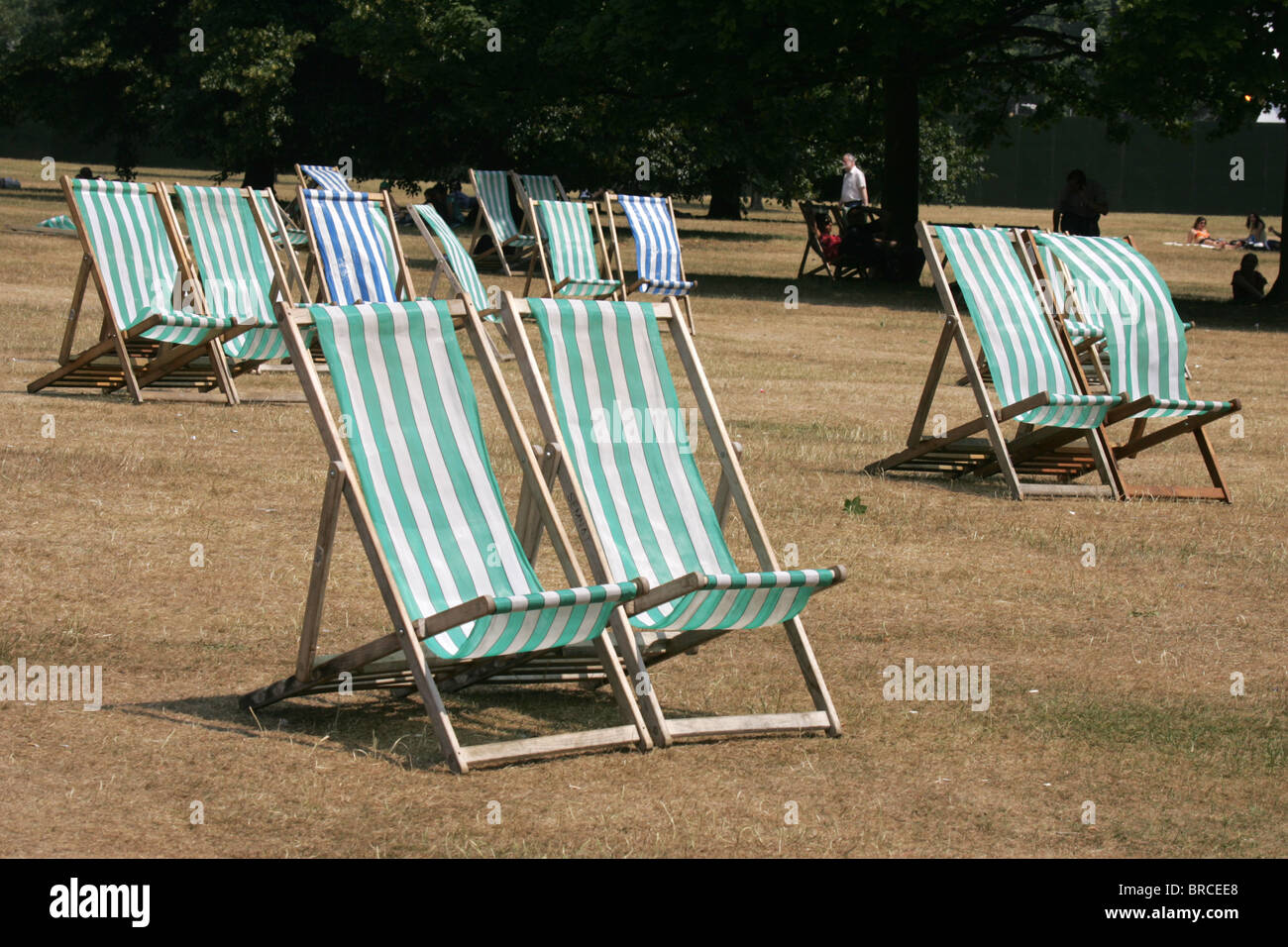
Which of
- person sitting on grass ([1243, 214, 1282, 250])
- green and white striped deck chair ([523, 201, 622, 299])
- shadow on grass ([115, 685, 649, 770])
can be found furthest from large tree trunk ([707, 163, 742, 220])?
shadow on grass ([115, 685, 649, 770])

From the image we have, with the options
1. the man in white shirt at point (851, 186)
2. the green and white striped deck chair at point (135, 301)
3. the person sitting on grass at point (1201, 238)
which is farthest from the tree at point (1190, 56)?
the person sitting on grass at point (1201, 238)

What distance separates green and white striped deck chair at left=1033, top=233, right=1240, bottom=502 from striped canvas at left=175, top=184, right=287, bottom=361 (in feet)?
14.5

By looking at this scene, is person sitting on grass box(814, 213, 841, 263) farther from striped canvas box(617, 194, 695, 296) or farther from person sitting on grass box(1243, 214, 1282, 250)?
person sitting on grass box(1243, 214, 1282, 250)

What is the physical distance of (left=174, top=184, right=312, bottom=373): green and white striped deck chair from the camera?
9594 mm

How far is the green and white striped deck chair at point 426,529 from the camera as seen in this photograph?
3.98 meters

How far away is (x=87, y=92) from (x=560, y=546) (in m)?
30.7

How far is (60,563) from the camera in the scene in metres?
5.68

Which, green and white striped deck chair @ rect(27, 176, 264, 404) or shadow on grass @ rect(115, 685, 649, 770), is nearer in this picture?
shadow on grass @ rect(115, 685, 649, 770)

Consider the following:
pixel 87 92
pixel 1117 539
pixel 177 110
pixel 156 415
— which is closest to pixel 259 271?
pixel 156 415

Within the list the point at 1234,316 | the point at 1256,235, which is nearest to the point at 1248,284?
the point at 1234,316

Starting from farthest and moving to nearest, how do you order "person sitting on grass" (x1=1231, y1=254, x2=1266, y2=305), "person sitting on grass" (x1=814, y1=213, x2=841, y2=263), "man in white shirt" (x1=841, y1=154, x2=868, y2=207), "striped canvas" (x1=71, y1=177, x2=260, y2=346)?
"man in white shirt" (x1=841, y1=154, x2=868, y2=207)
"person sitting on grass" (x1=814, y1=213, x2=841, y2=263)
"person sitting on grass" (x1=1231, y1=254, x2=1266, y2=305)
"striped canvas" (x1=71, y1=177, x2=260, y2=346)

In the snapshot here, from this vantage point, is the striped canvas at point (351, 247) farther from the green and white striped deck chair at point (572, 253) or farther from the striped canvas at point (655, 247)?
the striped canvas at point (655, 247)

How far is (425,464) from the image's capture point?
172 inches
